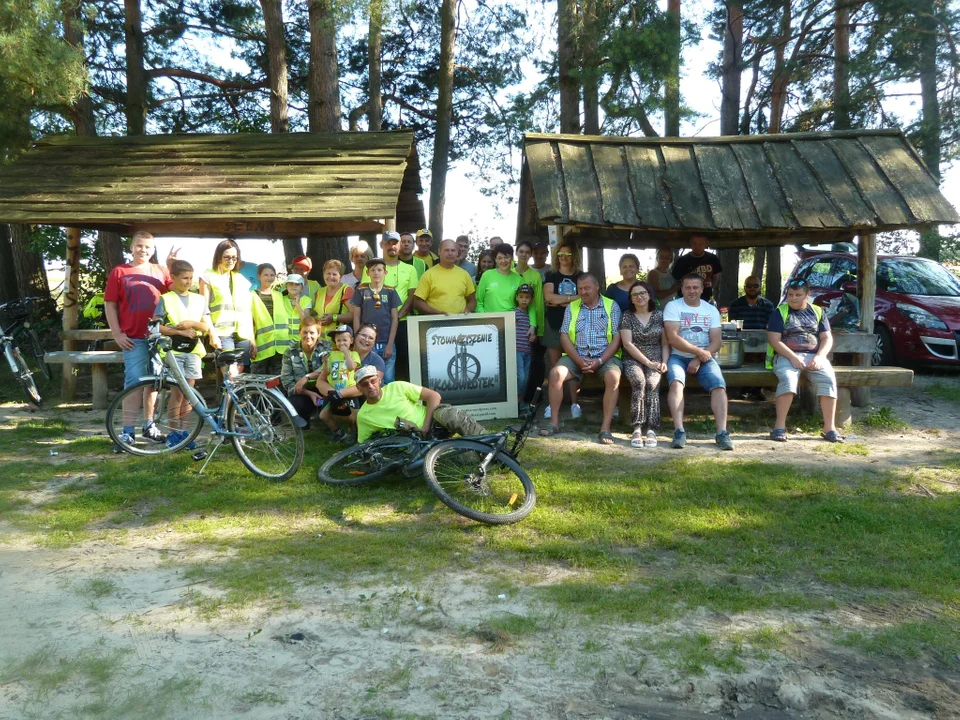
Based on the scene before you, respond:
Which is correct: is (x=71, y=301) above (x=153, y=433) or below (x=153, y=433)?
above

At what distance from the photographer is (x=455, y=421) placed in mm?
6535

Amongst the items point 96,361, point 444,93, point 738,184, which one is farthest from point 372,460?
point 444,93

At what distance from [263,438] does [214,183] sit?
4.65m

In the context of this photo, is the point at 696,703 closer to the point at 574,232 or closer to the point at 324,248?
the point at 574,232

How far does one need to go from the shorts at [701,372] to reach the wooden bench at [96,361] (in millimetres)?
6346

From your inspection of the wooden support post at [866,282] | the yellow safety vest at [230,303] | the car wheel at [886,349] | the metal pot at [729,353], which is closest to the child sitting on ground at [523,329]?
the metal pot at [729,353]

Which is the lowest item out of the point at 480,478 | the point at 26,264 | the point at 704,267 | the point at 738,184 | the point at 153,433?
the point at 480,478

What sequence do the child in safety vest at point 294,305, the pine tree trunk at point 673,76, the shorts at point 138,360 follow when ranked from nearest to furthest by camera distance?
the shorts at point 138,360 → the child in safety vest at point 294,305 → the pine tree trunk at point 673,76

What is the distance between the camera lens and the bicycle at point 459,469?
5605 mm

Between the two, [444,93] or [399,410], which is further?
[444,93]

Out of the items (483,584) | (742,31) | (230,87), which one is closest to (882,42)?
(742,31)

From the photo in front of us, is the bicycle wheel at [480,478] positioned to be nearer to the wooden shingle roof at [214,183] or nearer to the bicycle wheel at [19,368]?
the wooden shingle roof at [214,183]

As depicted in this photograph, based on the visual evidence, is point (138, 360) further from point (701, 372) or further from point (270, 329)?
point (701, 372)

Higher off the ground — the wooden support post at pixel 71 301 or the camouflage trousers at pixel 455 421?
the wooden support post at pixel 71 301
